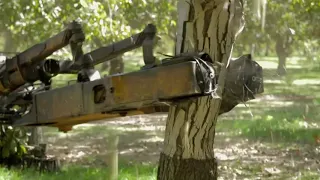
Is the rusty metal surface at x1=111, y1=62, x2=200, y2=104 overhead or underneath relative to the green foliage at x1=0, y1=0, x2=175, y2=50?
underneath

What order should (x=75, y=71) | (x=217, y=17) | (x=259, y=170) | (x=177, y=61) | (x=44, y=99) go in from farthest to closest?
1. (x=259, y=170)
2. (x=217, y=17)
3. (x=75, y=71)
4. (x=44, y=99)
5. (x=177, y=61)

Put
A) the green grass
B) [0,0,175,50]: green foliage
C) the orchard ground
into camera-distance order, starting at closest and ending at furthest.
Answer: the green grass → the orchard ground → [0,0,175,50]: green foliage

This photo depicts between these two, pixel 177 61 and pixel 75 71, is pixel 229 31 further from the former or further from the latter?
pixel 177 61

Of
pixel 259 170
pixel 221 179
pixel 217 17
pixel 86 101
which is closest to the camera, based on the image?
pixel 86 101

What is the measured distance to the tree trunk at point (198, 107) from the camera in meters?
4.86

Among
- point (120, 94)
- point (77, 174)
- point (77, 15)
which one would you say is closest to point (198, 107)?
point (120, 94)

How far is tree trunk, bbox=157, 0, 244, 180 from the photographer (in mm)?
4855

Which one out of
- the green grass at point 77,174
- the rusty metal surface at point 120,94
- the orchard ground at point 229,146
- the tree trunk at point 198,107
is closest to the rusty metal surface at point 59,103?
the rusty metal surface at point 120,94

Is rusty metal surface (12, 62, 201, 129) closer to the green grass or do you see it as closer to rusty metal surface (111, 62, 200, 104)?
rusty metal surface (111, 62, 200, 104)

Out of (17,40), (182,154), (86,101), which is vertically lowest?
(182,154)

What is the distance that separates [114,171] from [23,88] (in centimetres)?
214

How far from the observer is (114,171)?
686cm

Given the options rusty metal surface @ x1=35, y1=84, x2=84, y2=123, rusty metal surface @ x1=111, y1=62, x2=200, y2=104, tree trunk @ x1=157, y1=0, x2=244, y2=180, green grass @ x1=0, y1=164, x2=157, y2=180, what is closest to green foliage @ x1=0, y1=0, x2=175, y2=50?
green grass @ x1=0, y1=164, x2=157, y2=180

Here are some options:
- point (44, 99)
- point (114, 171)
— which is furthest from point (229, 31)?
point (114, 171)
